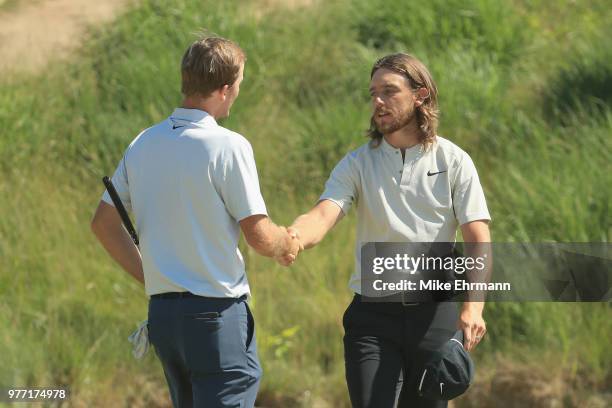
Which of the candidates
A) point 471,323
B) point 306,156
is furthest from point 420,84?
point 306,156

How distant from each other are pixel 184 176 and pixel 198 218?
14 cm

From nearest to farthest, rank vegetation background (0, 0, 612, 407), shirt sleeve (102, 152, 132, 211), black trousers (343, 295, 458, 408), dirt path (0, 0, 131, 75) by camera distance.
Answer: shirt sleeve (102, 152, 132, 211)
black trousers (343, 295, 458, 408)
vegetation background (0, 0, 612, 407)
dirt path (0, 0, 131, 75)

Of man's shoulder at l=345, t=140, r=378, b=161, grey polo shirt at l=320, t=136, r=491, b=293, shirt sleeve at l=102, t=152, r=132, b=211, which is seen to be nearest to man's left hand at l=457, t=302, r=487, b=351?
grey polo shirt at l=320, t=136, r=491, b=293

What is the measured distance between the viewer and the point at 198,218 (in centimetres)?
337

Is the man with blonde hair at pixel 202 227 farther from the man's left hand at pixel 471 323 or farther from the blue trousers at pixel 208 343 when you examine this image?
the man's left hand at pixel 471 323

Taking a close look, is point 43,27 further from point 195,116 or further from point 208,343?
point 208,343

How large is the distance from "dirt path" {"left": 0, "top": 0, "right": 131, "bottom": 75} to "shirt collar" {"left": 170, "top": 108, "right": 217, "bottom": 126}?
558cm

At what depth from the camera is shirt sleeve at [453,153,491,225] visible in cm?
377

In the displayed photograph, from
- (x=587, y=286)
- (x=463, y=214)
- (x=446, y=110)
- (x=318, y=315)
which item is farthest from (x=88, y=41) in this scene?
(x=463, y=214)

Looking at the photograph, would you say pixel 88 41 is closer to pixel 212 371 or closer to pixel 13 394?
pixel 13 394

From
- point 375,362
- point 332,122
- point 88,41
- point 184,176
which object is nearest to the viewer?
point 184,176

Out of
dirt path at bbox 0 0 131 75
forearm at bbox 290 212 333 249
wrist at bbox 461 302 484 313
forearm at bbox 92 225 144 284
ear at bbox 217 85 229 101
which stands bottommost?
wrist at bbox 461 302 484 313

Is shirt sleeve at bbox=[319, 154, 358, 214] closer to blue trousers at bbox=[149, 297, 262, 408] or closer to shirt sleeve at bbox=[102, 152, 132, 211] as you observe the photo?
blue trousers at bbox=[149, 297, 262, 408]

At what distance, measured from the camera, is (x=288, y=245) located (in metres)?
3.69
